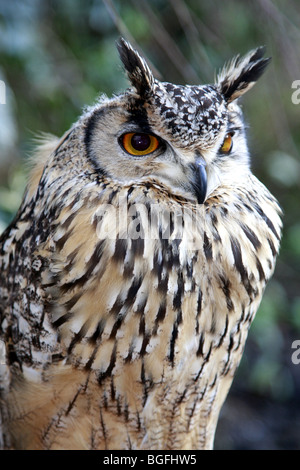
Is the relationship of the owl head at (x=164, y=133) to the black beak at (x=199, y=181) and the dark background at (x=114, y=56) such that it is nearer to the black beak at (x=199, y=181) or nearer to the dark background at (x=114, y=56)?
the black beak at (x=199, y=181)

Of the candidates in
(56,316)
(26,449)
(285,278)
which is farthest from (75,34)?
(285,278)

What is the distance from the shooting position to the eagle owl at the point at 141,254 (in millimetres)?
1371

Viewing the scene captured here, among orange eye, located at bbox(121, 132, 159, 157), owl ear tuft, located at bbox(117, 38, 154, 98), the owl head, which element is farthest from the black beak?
owl ear tuft, located at bbox(117, 38, 154, 98)

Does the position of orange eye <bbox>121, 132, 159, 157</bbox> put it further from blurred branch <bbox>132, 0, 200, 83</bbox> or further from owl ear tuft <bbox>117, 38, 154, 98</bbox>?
blurred branch <bbox>132, 0, 200, 83</bbox>

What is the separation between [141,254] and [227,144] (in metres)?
0.41

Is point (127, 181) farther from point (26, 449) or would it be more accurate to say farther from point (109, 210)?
point (26, 449)

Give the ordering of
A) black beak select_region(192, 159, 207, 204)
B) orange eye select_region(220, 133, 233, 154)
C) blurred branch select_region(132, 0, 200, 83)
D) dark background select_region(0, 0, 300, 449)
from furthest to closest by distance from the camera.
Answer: dark background select_region(0, 0, 300, 449) < blurred branch select_region(132, 0, 200, 83) < orange eye select_region(220, 133, 233, 154) < black beak select_region(192, 159, 207, 204)

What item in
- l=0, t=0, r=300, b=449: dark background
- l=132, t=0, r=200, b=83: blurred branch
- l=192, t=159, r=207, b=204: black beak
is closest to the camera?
l=192, t=159, r=207, b=204: black beak

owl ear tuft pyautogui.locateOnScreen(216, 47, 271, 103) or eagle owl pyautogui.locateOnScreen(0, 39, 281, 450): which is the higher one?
owl ear tuft pyautogui.locateOnScreen(216, 47, 271, 103)

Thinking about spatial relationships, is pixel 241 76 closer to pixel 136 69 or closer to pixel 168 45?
pixel 136 69

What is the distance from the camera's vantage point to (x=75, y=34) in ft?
8.22

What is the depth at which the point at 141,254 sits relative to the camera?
1383 mm

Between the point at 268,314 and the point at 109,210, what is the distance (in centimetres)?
161

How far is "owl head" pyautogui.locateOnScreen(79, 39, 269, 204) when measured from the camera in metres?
1.32
